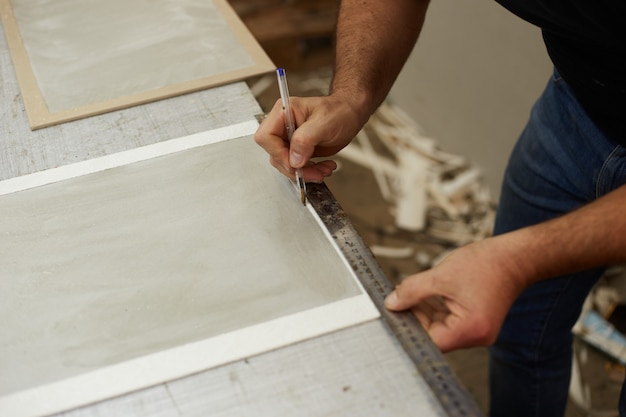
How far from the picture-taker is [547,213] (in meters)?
1.26

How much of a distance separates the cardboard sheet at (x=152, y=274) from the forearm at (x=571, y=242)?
20cm

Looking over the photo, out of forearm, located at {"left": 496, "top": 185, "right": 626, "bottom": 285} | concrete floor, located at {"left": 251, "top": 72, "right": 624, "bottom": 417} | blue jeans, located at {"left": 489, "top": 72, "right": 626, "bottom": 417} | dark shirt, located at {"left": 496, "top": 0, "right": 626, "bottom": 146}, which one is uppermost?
dark shirt, located at {"left": 496, "top": 0, "right": 626, "bottom": 146}

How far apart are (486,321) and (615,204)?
23 centimetres

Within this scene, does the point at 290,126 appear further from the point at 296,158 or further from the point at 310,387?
the point at 310,387

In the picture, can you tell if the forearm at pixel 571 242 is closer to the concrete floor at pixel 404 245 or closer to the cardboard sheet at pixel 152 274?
the cardboard sheet at pixel 152 274

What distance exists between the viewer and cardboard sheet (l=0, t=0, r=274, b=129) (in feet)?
3.76

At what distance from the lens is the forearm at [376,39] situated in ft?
3.83

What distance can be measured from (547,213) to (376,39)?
47cm

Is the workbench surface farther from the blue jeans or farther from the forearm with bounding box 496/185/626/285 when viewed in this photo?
the blue jeans

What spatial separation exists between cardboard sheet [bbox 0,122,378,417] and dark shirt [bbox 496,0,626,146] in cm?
48

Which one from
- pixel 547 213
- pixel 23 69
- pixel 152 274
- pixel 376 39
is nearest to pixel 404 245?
pixel 547 213

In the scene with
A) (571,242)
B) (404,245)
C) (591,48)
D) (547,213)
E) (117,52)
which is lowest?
(404,245)

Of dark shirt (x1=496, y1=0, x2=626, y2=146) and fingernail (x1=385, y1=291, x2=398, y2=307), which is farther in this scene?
dark shirt (x1=496, y1=0, x2=626, y2=146)

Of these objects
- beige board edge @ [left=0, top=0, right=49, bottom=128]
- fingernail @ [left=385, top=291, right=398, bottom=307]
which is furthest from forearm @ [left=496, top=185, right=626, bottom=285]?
beige board edge @ [left=0, top=0, right=49, bottom=128]
